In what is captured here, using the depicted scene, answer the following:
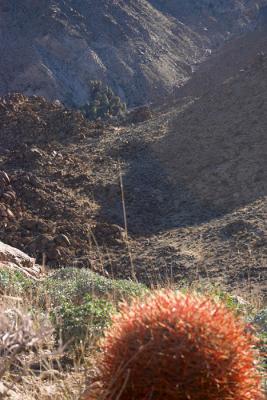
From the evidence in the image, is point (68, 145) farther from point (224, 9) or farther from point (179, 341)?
point (224, 9)

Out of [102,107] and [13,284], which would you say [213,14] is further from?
[13,284]

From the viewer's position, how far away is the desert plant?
1827 mm

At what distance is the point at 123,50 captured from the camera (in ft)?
91.7

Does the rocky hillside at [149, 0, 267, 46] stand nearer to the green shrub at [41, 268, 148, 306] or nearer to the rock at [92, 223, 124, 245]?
the rock at [92, 223, 124, 245]

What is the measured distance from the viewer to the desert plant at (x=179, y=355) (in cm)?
183

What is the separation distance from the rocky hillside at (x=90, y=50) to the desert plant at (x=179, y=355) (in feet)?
71.4

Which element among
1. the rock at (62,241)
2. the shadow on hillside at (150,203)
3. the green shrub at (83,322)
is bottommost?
the shadow on hillside at (150,203)

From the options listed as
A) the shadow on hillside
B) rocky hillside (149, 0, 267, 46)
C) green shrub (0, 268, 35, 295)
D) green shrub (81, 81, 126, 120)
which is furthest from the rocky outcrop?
rocky hillside (149, 0, 267, 46)

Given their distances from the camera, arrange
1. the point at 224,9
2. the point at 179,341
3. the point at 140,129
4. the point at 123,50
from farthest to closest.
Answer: the point at 224,9 → the point at 123,50 → the point at 140,129 → the point at 179,341

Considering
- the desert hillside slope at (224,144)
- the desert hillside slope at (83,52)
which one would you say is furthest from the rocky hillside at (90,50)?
the desert hillside slope at (224,144)

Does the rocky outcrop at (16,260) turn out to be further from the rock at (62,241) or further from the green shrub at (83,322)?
the green shrub at (83,322)

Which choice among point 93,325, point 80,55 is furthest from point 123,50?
point 93,325

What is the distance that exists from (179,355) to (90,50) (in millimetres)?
25374

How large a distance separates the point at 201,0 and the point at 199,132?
26951 millimetres
